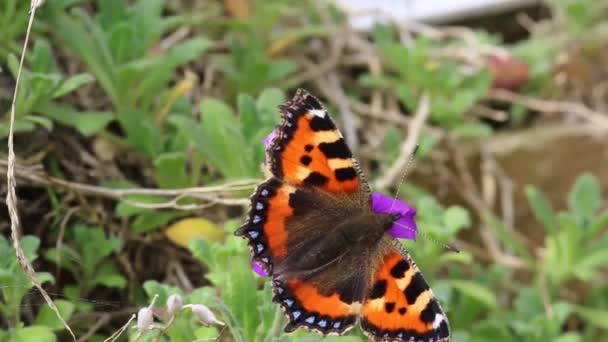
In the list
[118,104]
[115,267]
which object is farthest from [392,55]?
[115,267]

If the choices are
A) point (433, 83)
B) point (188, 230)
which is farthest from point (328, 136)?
point (433, 83)

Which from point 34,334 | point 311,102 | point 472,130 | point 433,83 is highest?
point 433,83

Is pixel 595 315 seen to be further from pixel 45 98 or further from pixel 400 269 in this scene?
pixel 45 98

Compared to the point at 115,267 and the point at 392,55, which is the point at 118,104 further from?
the point at 392,55

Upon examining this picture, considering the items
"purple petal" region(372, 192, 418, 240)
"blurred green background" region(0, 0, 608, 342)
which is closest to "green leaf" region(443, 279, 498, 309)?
"blurred green background" region(0, 0, 608, 342)

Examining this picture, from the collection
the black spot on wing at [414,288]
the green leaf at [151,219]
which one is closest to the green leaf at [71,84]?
the green leaf at [151,219]
